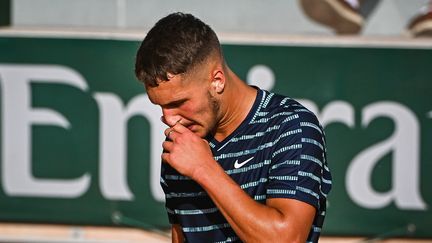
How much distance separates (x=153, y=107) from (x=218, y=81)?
2728 millimetres

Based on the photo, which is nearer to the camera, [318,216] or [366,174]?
[318,216]

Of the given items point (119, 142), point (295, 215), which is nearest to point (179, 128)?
point (295, 215)

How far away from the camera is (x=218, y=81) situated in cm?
276

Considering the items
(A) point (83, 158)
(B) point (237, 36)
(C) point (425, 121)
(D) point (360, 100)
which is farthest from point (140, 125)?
(C) point (425, 121)

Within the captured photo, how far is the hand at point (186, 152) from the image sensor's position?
8.70 ft

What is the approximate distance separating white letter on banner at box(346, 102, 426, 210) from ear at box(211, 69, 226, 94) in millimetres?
2724

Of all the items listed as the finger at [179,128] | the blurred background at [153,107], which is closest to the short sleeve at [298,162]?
the finger at [179,128]

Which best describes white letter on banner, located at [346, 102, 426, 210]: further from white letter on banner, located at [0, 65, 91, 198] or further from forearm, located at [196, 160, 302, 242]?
forearm, located at [196, 160, 302, 242]

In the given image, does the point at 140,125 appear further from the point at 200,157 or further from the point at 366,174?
the point at 200,157

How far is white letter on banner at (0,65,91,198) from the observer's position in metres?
5.57

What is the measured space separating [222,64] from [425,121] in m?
2.81

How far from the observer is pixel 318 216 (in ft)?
9.26

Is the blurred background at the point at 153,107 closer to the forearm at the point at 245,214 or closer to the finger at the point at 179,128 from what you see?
the finger at the point at 179,128

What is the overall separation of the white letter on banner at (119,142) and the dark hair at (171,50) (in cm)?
276
